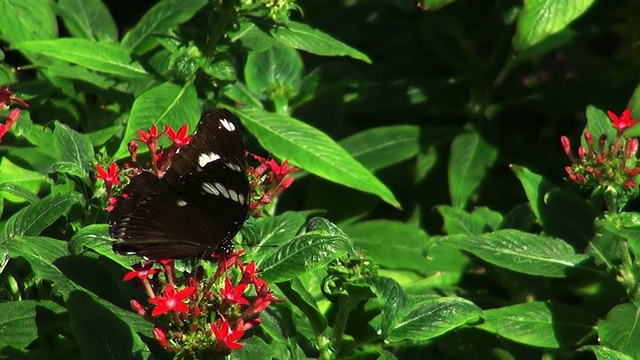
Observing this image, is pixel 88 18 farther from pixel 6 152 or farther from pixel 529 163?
pixel 529 163

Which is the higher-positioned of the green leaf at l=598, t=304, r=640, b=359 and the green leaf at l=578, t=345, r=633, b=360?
the green leaf at l=578, t=345, r=633, b=360

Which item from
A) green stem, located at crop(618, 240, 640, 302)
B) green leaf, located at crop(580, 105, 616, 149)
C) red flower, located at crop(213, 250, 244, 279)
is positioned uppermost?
red flower, located at crop(213, 250, 244, 279)

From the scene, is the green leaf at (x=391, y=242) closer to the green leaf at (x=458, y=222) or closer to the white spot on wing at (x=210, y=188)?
the green leaf at (x=458, y=222)

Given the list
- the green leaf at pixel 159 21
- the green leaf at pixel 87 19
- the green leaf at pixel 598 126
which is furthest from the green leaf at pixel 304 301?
the green leaf at pixel 87 19

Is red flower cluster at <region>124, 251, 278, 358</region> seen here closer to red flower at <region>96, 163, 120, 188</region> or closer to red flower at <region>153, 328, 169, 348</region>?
red flower at <region>153, 328, 169, 348</region>

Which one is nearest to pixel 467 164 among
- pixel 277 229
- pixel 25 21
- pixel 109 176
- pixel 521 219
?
pixel 521 219

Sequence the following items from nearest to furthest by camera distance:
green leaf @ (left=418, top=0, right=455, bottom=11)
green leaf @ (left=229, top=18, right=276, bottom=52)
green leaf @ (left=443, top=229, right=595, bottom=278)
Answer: green leaf @ (left=443, top=229, right=595, bottom=278)
green leaf @ (left=418, top=0, right=455, bottom=11)
green leaf @ (left=229, top=18, right=276, bottom=52)

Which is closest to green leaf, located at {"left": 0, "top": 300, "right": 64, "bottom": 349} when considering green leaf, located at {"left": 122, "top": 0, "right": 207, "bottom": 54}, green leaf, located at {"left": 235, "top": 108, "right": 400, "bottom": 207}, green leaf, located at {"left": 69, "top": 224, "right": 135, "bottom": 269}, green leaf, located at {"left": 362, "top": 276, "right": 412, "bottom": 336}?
green leaf, located at {"left": 69, "top": 224, "right": 135, "bottom": 269}

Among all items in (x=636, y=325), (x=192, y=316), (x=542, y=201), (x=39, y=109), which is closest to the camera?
(x=192, y=316)

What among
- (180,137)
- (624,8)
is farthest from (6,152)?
(624,8)
